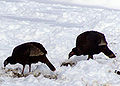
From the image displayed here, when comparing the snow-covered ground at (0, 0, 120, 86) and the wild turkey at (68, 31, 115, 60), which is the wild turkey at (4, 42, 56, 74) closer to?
the snow-covered ground at (0, 0, 120, 86)

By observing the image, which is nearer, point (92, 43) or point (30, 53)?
point (30, 53)

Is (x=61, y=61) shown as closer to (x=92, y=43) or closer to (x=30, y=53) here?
(x=92, y=43)

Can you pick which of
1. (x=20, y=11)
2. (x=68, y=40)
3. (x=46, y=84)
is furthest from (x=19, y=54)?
(x=20, y=11)

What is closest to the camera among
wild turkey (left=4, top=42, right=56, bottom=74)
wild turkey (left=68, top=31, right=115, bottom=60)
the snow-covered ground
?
the snow-covered ground

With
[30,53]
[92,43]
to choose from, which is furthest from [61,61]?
[30,53]

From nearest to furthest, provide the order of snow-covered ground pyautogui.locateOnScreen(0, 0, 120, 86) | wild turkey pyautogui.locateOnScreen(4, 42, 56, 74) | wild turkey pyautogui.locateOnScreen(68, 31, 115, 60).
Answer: snow-covered ground pyautogui.locateOnScreen(0, 0, 120, 86)
wild turkey pyautogui.locateOnScreen(4, 42, 56, 74)
wild turkey pyautogui.locateOnScreen(68, 31, 115, 60)

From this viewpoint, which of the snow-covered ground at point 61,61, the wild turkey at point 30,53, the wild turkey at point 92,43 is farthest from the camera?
the wild turkey at point 92,43

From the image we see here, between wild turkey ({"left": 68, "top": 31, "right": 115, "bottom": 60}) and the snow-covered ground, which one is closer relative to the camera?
the snow-covered ground

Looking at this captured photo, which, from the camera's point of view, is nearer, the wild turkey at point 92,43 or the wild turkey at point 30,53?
the wild turkey at point 30,53

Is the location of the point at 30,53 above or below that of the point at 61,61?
above

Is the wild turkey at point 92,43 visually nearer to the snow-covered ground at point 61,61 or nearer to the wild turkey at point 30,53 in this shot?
the snow-covered ground at point 61,61

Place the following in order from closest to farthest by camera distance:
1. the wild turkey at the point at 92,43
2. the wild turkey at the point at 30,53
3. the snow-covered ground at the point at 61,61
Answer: the snow-covered ground at the point at 61,61 < the wild turkey at the point at 30,53 < the wild turkey at the point at 92,43

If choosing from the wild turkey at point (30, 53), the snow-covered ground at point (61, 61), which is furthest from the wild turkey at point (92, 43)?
the wild turkey at point (30, 53)

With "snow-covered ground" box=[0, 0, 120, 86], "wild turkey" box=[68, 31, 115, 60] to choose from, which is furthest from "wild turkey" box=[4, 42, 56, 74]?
"wild turkey" box=[68, 31, 115, 60]
